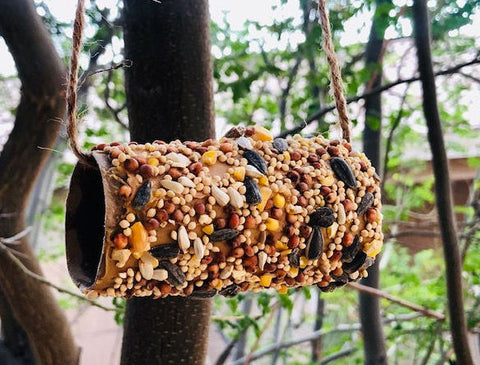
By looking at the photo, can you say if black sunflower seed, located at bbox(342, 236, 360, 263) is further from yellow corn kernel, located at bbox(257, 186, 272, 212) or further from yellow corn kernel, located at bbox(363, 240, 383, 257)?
yellow corn kernel, located at bbox(257, 186, 272, 212)

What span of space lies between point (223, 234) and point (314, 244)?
10 centimetres

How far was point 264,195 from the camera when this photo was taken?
1.69 feet

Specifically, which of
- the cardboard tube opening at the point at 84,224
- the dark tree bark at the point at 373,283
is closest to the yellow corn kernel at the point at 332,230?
the cardboard tube opening at the point at 84,224

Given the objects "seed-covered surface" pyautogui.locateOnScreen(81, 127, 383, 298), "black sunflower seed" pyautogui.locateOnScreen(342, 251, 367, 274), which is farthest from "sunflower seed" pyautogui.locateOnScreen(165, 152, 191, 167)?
"black sunflower seed" pyautogui.locateOnScreen(342, 251, 367, 274)

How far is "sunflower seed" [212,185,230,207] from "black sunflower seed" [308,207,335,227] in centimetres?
9

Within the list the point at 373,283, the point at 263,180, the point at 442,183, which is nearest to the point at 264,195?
the point at 263,180

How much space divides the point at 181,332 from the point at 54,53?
1.79ft

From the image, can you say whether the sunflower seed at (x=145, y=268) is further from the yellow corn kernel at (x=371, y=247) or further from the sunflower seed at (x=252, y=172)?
the yellow corn kernel at (x=371, y=247)

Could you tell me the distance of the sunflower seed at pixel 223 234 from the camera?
1.62ft

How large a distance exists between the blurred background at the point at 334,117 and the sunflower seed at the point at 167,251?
25cm

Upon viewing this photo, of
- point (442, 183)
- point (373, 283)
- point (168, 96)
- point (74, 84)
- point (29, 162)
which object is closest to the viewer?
point (74, 84)

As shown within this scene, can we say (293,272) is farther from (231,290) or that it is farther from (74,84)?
(74,84)

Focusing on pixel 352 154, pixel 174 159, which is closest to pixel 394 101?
pixel 352 154

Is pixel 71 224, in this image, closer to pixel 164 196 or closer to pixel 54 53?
pixel 164 196
